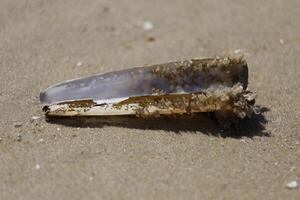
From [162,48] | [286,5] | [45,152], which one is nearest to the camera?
[45,152]

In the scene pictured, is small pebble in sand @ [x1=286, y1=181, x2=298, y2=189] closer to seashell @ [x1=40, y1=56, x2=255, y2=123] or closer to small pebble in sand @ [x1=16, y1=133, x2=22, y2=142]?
seashell @ [x1=40, y1=56, x2=255, y2=123]

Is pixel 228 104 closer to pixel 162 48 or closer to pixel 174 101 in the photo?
pixel 174 101

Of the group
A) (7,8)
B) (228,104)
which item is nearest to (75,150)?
(228,104)

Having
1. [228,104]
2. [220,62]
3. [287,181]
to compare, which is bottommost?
[287,181]

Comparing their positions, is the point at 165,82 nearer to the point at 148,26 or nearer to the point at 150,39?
the point at 150,39

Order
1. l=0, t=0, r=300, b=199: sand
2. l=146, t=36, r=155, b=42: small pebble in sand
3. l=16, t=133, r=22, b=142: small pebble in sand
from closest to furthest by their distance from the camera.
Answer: l=0, t=0, r=300, b=199: sand → l=16, t=133, r=22, b=142: small pebble in sand → l=146, t=36, r=155, b=42: small pebble in sand

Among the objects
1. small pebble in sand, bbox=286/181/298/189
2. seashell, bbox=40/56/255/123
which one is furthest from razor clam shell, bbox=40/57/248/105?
small pebble in sand, bbox=286/181/298/189

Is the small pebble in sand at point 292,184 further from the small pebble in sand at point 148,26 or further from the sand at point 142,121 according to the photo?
the small pebble in sand at point 148,26
